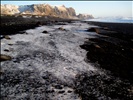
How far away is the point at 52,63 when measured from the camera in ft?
45.8

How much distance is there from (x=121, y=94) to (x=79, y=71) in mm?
3963

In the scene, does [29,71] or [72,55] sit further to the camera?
[72,55]

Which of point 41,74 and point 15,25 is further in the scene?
point 15,25

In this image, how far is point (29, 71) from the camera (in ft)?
39.4

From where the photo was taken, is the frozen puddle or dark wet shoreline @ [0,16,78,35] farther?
dark wet shoreline @ [0,16,78,35]

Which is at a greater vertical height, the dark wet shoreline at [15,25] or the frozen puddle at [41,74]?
the dark wet shoreline at [15,25]

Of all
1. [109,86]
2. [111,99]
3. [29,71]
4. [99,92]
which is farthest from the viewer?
[29,71]

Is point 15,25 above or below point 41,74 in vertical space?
above

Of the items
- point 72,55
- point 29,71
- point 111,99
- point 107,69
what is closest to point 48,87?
point 29,71

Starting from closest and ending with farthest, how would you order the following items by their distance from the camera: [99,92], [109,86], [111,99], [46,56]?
[111,99]
[99,92]
[109,86]
[46,56]

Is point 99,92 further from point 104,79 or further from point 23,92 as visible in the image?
point 23,92

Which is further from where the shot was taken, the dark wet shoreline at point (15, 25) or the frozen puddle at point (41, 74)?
the dark wet shoreline at point (15, 25)

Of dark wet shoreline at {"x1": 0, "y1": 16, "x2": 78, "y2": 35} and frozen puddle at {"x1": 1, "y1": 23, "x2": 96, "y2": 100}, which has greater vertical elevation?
dark wet shoreline at {"x1": 0, "y1": 16, "x2": 78, "y2": 35}

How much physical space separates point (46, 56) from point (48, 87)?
6.39 m
